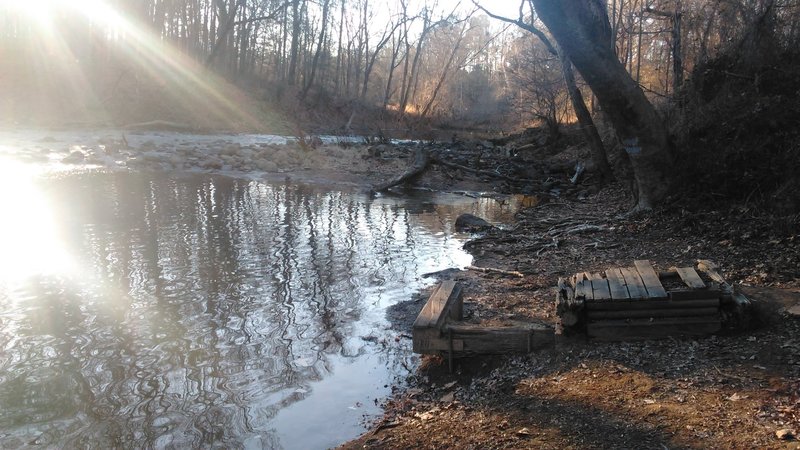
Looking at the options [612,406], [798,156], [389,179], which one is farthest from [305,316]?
[389,179]

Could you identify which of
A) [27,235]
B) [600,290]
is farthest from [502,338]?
[27,235]

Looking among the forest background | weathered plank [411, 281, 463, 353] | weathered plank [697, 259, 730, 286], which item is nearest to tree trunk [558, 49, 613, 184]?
the forest background

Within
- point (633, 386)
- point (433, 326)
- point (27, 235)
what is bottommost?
point (633, 386)

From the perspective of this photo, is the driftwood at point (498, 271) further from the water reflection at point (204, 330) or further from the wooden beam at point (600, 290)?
the wooden beam at point (600, 290)

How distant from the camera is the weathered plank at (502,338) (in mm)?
5012

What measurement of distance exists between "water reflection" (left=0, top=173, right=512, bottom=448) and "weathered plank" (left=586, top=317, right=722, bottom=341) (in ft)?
6.17

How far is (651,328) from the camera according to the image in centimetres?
474

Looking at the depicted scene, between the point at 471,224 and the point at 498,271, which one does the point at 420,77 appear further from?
the point at 498,271

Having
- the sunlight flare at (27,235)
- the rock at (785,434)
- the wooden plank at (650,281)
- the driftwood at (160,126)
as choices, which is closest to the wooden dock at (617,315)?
the wooden plank at (650,281)

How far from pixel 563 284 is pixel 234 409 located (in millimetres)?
3060

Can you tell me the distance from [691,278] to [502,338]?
1733mm

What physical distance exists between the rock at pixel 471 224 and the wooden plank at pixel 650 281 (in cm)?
686

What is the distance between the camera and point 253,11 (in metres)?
40.5

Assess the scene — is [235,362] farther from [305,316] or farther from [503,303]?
[503,303]
